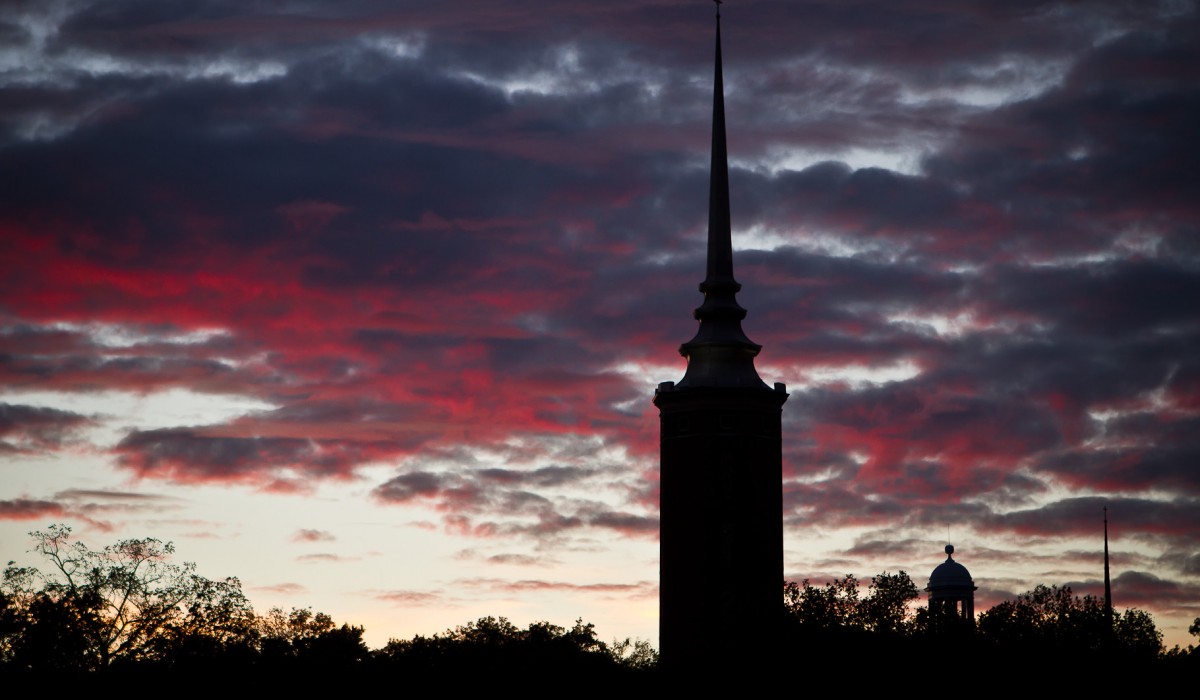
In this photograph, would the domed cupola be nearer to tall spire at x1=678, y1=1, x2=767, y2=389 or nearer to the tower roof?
the tower roof

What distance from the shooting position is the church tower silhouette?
121 meters

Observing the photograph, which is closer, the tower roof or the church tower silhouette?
the church tower silhouette

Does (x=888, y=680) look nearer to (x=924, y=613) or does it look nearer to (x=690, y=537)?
(x=924, y=613)


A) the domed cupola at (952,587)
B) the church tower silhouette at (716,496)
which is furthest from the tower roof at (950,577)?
the church tower silhouette at (716,496)

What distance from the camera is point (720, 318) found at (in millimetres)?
126750

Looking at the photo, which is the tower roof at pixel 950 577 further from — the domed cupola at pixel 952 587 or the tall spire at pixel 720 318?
the tall spire at pixel 720 318

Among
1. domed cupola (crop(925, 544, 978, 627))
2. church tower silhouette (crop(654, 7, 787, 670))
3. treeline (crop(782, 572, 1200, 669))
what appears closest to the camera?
treeline (crop(782, 572, 1200, 669))

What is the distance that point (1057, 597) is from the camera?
4911 inches

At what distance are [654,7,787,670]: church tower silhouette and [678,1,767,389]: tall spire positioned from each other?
11 cm

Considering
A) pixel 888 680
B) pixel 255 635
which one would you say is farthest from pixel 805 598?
pixel 255 635

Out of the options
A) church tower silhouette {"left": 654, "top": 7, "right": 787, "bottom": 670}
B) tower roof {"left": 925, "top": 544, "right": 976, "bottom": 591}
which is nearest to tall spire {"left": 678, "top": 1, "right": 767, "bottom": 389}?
church tower silhouette {"left": 654, "top": 7, "right": 787, "bottom": 670}

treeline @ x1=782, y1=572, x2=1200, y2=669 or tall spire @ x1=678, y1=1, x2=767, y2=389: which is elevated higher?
tall spire @ x1=678, y1=1, x2=767, y2=389

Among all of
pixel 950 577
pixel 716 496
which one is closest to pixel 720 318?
pixel 716 496

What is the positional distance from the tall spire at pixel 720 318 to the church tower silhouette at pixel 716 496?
106mm
